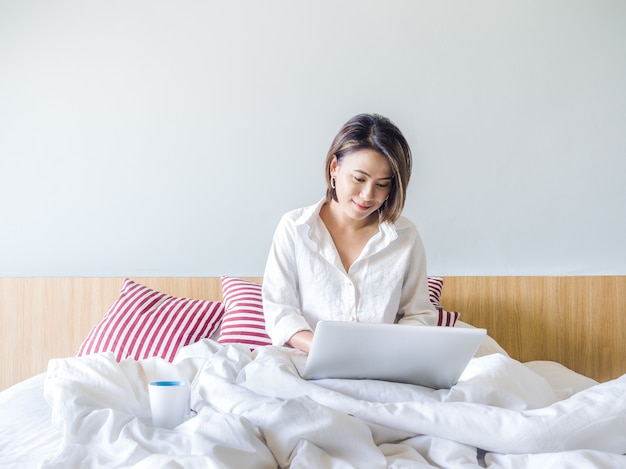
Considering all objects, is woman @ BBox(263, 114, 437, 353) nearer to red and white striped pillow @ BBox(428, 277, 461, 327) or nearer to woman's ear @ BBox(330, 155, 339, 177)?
woman's ear @ BBox(330, 155, 339, 177)

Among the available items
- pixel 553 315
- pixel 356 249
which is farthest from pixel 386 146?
pixel 553 315

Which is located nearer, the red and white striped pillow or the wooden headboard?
the red and white striped pillow

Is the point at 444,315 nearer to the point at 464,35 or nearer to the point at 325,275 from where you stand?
the point at 325,275

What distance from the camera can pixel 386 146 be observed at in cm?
172

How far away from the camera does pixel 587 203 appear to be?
7.91 ft

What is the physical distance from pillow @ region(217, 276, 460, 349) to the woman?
0.20m

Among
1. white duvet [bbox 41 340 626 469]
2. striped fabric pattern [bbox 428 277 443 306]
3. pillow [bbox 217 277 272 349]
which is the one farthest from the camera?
striped fabric pattern [bbox 428 277 443 306]

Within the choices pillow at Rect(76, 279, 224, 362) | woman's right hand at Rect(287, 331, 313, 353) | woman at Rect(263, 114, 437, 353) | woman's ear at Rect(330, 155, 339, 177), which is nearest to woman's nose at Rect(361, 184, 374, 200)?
woman at Rect(263, 114, 437, 353)

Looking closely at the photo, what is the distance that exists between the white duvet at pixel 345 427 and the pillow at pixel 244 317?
0.68 metres

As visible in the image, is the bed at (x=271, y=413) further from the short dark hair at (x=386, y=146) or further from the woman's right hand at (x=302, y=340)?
the short dark hair at (x=386, y=146)

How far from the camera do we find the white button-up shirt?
5.87 ft

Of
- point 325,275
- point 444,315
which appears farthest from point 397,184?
point 444,315

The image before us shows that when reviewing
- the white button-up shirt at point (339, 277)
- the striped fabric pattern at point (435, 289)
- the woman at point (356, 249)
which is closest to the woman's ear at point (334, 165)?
the woman at point (356, 249)

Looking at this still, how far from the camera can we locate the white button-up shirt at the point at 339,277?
1790mm
